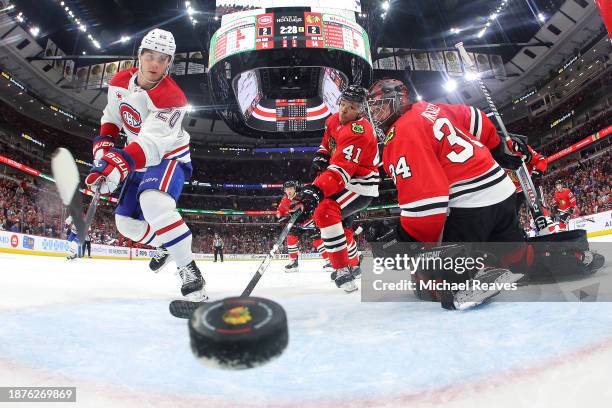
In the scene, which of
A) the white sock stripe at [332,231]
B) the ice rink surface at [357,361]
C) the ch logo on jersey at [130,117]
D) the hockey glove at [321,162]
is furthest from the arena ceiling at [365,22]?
the ice rink surface at [357,361]

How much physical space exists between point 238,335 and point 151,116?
1.84m

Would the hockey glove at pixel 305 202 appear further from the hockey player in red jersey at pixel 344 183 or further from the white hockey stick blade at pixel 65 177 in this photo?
the white hockey stick blade at pixel 65 177

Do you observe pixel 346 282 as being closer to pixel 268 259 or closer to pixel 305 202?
pixel 305 202

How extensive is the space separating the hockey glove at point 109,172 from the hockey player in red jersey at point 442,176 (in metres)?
1.32

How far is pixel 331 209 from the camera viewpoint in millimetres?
3150

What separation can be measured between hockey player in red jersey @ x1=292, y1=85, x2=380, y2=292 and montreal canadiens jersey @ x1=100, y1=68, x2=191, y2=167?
86 cm

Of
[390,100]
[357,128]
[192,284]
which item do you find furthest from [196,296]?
[357,128]

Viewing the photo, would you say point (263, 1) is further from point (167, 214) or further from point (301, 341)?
point (301, 341)

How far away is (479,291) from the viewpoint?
5.31 ft

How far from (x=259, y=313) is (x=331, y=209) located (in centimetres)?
227

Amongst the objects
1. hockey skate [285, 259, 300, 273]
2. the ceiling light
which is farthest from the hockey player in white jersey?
the ceiling light

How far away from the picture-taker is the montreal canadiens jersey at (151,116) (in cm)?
219

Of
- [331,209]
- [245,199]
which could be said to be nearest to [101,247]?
[331,209]

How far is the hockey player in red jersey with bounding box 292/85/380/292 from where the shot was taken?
8.96 ft
